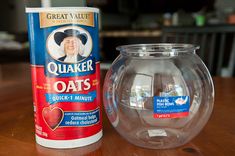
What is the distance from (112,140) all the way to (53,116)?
90 mm

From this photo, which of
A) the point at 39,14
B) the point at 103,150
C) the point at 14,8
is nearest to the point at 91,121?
the point at 103,150

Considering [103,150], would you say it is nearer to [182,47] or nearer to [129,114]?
[129,114]

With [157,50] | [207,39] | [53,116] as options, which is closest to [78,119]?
[53,116]

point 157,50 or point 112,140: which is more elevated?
point 157,50

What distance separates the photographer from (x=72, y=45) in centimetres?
35

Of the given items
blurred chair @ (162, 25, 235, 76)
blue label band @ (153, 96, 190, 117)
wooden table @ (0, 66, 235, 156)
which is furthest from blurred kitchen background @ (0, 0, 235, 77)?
blue label band @ (153, 96, 190, 117)

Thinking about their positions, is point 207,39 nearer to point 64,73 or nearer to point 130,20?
point 64,73

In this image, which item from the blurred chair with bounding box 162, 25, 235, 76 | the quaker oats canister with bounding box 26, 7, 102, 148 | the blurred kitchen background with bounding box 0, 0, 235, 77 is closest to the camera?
the quaker oats canister with bounding box 26, 7, 102, 148

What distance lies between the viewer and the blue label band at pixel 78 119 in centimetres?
36

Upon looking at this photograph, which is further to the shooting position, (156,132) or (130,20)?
(130,20)

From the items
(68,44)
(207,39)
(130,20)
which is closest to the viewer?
(68,44)

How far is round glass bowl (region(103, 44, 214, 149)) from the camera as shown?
38cm

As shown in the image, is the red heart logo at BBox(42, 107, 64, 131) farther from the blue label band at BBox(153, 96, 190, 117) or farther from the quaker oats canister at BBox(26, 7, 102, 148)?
the blue label band at BBox(153, 96, 190, 117)

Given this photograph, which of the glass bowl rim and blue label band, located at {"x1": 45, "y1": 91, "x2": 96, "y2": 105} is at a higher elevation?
the glass bowl rim
